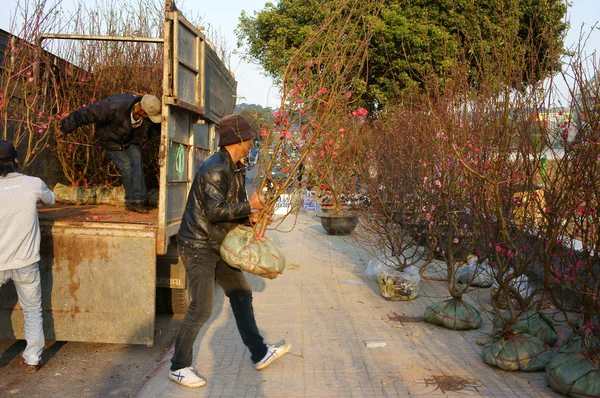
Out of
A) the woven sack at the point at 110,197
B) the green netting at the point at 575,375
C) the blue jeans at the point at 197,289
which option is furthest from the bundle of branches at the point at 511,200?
the woven sack at the point at 110,197

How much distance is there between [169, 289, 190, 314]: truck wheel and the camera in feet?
21.2

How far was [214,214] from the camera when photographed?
13.9 ft

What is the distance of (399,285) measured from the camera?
7074 millimetres

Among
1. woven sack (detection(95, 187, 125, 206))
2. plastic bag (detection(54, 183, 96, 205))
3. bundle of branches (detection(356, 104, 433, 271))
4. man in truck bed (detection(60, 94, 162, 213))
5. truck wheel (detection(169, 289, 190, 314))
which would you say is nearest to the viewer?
truck wheel (detection(169, 289, 190, 314))

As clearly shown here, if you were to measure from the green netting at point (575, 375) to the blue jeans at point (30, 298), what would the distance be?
3986 millimetres

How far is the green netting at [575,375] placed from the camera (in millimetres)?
3898

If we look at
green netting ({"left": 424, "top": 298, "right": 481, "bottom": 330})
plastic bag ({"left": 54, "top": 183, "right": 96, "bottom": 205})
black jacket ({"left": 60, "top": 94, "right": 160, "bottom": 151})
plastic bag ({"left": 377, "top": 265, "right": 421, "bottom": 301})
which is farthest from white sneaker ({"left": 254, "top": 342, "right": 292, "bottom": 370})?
plastic bag ({"left": 54, "top": 183, "right": 96, "bottom": 205})

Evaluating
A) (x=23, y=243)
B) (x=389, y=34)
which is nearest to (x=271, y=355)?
(x=23, y=243)

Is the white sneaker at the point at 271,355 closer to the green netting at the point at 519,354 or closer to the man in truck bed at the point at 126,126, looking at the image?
the green netting at the point at 519,354

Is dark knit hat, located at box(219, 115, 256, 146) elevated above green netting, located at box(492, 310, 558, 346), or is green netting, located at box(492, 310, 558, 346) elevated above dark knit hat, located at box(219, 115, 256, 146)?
dark knit hat, located at box(219, 115, 256, 146)

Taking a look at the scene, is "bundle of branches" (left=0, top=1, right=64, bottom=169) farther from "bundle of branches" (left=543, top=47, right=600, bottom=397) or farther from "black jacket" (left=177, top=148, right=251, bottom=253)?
"bundle of branches" (left=543, top=47, right=600, bottom=397)

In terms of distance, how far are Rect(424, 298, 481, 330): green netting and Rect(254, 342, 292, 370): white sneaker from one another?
5.97ft

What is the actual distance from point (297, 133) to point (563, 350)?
2639 millimetres

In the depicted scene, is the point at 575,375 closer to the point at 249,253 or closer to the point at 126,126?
the point at 249,253
